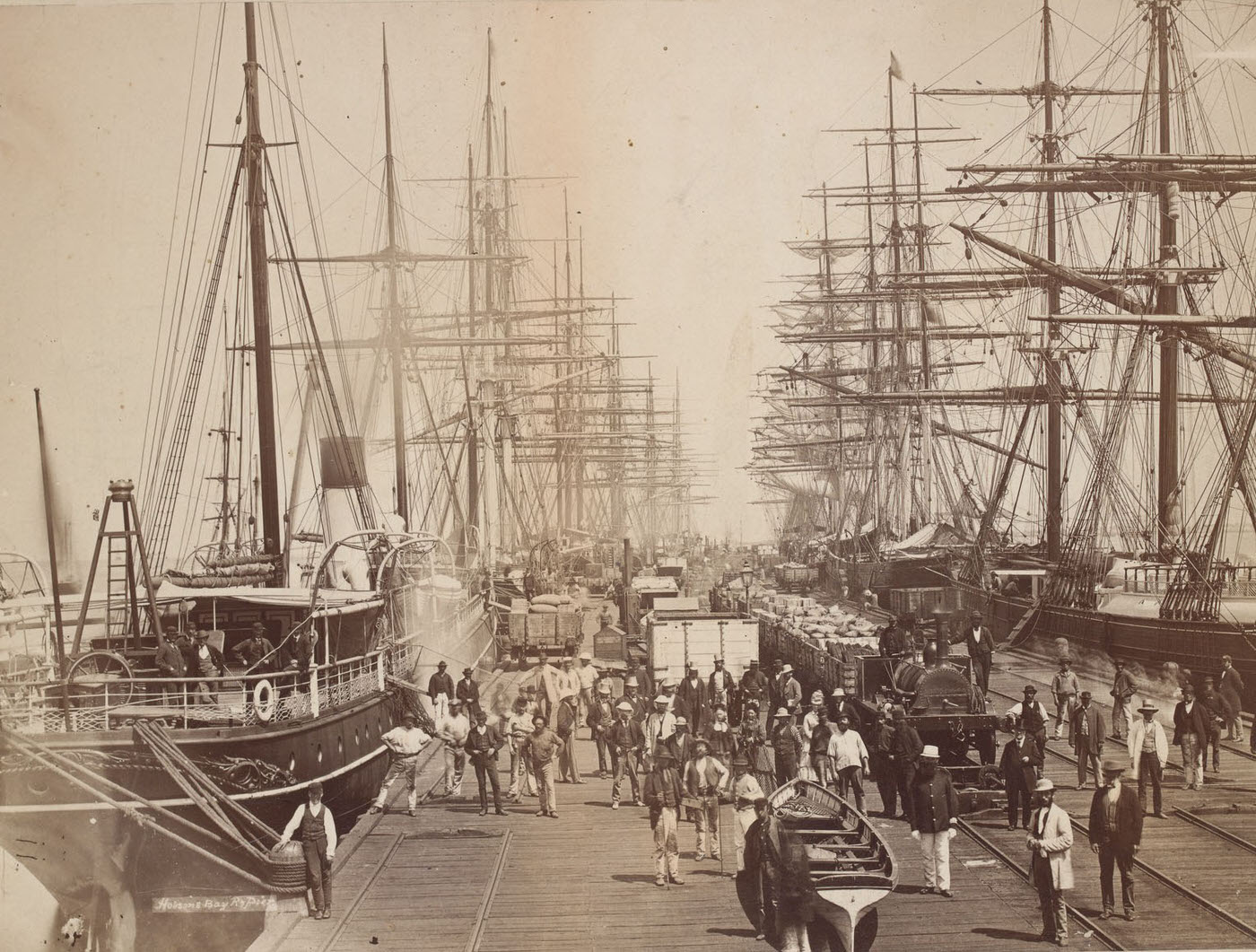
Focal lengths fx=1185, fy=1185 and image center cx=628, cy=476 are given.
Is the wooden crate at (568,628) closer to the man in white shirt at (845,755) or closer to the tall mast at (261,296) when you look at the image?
the tall mast at (261,296)

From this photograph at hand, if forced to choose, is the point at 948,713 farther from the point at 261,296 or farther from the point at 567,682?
the point at 261,296

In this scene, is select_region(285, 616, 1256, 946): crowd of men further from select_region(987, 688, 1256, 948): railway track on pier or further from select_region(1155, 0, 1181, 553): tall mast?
select_region(1155, 0, 1181, 553): tall mast

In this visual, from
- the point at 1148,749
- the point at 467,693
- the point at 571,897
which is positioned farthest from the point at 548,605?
the point at 1148,749

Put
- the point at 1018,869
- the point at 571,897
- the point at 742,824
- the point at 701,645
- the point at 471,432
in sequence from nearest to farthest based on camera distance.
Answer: the point at 742,824 → the point at 571,897 → the point at 1018,869 → the point at 701,645 → the point at 471,432

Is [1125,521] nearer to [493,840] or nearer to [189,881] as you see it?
[493,840]

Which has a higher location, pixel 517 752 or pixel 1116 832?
pixel 1116 832

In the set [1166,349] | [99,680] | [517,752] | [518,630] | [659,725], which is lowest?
[518,630]

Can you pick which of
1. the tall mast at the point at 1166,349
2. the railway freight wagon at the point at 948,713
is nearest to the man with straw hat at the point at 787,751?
the railway freight wagon at the point at 948,713

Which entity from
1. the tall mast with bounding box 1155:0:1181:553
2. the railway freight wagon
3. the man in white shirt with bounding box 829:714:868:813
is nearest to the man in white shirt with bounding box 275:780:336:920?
the man in white shirt with bounding box 829:714:868:813
